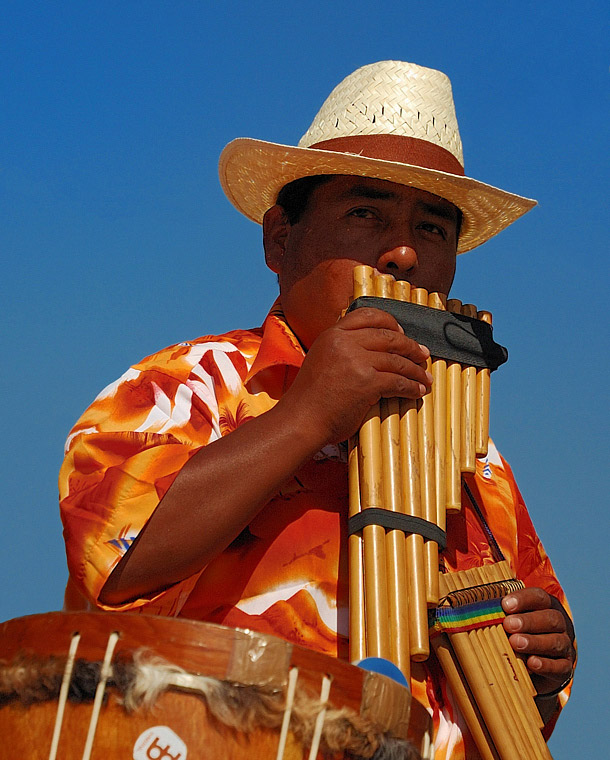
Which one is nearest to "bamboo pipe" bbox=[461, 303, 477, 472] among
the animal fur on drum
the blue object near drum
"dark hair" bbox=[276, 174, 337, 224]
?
"dark hair" bbox=[276, 174, 337, 224]

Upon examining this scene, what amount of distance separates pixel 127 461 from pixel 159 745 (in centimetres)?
73

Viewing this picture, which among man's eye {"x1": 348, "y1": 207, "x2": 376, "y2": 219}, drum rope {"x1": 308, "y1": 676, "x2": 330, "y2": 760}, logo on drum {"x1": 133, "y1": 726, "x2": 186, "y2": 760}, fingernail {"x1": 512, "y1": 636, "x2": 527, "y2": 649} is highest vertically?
man's eye {"x1": 348, "y1": 207, "x2": 376, "y2": 219}

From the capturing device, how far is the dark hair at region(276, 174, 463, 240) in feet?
9.21

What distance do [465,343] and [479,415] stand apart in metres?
0.17

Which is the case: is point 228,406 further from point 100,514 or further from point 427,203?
point 427,203

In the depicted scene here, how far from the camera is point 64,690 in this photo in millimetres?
1548

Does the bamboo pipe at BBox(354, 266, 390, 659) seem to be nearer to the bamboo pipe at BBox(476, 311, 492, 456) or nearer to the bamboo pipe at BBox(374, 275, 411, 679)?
the bamboo pipe at BBox(374, 275, 411, 679)

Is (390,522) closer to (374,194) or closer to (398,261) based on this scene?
(398,261)

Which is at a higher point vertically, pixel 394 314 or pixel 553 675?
pixel 394 314

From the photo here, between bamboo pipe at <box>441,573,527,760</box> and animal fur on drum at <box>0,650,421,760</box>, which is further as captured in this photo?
bamboo pipe at <box>441,573,527,760</box>

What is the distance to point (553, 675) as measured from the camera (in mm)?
2408

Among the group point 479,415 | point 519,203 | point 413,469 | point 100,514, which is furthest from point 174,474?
point 519,203

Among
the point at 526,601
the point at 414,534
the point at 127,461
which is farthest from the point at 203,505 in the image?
the point at 526,601

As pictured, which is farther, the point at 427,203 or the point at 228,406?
the point at 427,203
